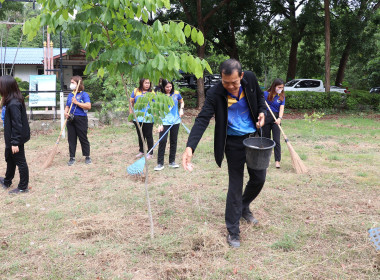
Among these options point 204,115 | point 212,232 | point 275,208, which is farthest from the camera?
point 275,208

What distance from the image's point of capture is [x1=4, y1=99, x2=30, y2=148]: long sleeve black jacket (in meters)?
4.87

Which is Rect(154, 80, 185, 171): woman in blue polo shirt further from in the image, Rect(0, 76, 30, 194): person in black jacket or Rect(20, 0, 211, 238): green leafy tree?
Rect(20, 0, 211, 238): green leafy tree

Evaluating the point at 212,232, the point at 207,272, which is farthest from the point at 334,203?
the point at 207,272

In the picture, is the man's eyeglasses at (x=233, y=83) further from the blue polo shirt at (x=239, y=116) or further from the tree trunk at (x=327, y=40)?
the tree trunk at (x=327, y=40)

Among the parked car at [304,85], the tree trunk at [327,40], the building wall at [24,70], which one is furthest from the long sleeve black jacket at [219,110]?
the building wall at [24,70]

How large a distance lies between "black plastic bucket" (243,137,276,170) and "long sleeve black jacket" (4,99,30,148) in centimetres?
323

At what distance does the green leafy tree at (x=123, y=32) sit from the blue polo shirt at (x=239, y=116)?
0.52 metres

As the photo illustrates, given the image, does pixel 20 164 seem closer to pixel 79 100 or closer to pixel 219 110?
pixel 79 100

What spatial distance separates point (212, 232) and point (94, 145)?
600cm

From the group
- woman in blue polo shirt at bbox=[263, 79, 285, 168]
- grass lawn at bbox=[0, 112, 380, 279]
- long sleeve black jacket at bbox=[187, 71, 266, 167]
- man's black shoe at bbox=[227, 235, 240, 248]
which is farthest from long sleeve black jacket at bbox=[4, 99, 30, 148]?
woman in blue polo shirt at bbox=[263, 79, 285, 168]

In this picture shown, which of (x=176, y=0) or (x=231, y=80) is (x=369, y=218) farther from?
(x=176, y=0)

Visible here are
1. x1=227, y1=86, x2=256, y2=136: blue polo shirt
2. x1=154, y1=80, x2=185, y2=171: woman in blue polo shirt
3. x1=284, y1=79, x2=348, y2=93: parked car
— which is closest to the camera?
x1=227, y1=86, x2=256, y2=136: blue polo shirt

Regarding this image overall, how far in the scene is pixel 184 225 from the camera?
4082 millimetres

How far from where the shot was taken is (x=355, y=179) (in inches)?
230
